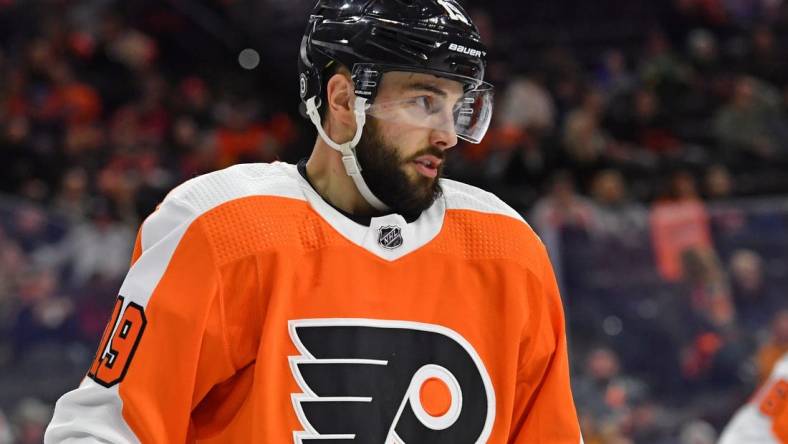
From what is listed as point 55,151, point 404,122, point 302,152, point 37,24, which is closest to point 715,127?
point 302,152

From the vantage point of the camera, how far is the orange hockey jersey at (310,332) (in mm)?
1769

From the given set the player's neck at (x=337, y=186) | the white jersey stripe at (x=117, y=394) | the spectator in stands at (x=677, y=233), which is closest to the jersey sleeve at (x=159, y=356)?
the white jersey stripe at (x=117, y=394)

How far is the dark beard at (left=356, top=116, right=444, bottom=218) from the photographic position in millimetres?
1930

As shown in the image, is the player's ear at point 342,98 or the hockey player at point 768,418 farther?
the hockey player at point 768,418

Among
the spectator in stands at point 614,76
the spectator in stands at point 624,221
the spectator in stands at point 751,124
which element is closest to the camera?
the spectator in stands at point 624,221

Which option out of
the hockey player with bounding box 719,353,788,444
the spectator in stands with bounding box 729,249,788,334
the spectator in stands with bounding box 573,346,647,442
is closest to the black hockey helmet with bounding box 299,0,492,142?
the hockey player with bounding box 719,353,788,444

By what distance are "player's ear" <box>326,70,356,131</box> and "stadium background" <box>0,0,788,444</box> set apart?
122 inches

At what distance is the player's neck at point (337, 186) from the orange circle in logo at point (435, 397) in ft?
1.05

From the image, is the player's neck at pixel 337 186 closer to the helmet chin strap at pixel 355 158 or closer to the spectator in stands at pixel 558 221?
the helmet chin strap at pixel 355 158

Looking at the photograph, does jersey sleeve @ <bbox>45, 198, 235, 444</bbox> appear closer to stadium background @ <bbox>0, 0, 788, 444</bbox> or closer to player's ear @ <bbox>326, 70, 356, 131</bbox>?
player's ear @ <bbox>326, 70, 356, 131</bbox>

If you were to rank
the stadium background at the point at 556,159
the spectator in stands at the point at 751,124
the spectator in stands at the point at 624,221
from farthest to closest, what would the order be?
the spectator in stands at the point at 751,124
the spectator in stands at the point at 624,221
the stadium background at the point at 556,159

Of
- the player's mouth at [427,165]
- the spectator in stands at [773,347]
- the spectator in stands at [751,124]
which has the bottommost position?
the spectator in stands at [773,347]

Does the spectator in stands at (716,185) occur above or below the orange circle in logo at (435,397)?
below

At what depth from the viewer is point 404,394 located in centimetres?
185
